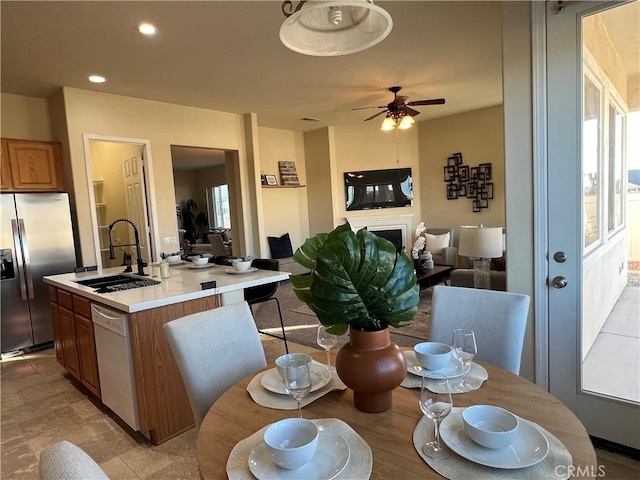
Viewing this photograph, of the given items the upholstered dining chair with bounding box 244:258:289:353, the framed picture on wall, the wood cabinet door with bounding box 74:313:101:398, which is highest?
the framed picture on wall

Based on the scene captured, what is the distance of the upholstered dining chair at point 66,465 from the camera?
0.69 meters

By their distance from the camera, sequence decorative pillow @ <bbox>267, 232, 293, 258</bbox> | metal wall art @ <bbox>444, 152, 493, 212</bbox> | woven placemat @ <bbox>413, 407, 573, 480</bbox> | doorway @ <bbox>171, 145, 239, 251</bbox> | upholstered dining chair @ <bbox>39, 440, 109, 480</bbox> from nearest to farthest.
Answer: upholstered dining chair @ <bbox>39, 440, 109, 480</bbox>
woven placemat @ <bbox>413, 407, 573, 480</bbox>
metal wall art @ <bbox>444, 152, 493, 212</bbox>
decorative pillow @ <bbox>267, 232, 293, 258</bbox>
doorway @ <bbox>171, 145, 239, 251</bbox>

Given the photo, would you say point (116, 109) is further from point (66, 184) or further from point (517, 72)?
point (517, 72)

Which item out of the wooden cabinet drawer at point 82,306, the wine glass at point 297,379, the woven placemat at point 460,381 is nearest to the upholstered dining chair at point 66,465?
the wine glass at point 297,379

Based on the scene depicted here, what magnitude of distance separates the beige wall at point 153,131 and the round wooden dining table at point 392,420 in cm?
404

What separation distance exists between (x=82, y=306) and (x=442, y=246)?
5.49 metres

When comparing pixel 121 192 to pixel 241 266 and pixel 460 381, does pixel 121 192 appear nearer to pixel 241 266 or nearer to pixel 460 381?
pixel 241 266

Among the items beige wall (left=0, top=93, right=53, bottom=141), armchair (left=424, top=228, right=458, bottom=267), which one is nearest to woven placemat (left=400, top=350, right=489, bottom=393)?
beige wall (left=0, top=93, right=53, bottom=141)

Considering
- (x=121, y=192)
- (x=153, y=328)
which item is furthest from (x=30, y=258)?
(x=153, y=328)

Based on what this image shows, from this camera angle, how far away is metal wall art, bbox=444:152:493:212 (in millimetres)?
6621

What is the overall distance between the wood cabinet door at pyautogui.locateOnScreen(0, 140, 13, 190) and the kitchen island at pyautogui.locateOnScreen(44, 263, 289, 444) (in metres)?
1.74

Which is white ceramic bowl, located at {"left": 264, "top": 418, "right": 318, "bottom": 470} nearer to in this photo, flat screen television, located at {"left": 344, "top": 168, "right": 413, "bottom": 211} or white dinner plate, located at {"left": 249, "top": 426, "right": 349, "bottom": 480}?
white dinner plate, located at {"left": 249, "top": 426, "right": 349, "bottom": 480}

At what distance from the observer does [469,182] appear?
6.83m

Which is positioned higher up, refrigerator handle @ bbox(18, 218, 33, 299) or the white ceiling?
the white ceiling
